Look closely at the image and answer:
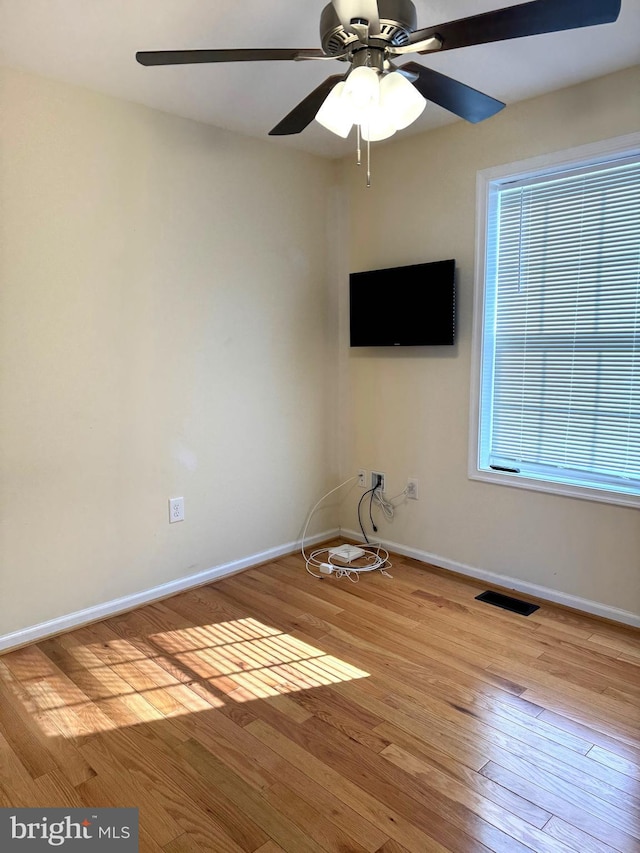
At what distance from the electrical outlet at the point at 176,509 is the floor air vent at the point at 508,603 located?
167 centimetres

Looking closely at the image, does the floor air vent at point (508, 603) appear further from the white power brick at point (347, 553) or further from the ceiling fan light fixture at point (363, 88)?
the ceiling fan light fixture at point (363, 88)

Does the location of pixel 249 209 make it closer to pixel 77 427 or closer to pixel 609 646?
pixel 77 427

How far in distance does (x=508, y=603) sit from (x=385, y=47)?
100.0 inches

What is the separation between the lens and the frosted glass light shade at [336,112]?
1.69m

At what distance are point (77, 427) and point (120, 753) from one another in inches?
56.6

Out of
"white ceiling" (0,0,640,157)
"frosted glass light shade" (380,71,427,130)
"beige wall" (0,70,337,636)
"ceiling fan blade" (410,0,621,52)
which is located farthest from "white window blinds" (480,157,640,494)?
"frosted glass light shade" (380,71,427,130)

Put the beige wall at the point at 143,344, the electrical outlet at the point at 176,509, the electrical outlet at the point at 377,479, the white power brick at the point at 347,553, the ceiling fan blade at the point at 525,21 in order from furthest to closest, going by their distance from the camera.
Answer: the electrical outlet at the point at 377,479, the white power brick at the point at 347,553, the electrical outlet at the point at 176,509, the beige wall at the point at 143,344, the ceiling fan blade at the point at 525,21

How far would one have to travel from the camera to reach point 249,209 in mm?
3324

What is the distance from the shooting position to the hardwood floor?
1617 millimetres

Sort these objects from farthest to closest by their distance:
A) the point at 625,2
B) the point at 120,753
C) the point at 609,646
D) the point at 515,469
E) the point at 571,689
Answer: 1. the point at 515,469
2. the point at 609,646
3. the point at 571,689
4. the point at 625,2
5. the point at 120,753

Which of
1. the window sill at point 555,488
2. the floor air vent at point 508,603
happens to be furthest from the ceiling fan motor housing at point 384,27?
the floor air vent at point 508,603

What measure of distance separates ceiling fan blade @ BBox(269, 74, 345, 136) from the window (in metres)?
1.36

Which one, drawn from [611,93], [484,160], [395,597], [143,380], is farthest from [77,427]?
[611,93]

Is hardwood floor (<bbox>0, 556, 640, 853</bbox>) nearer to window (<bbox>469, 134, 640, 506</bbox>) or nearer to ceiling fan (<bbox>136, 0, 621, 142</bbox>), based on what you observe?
window (<bbox>469, 134, 640, 506</bbox>)
